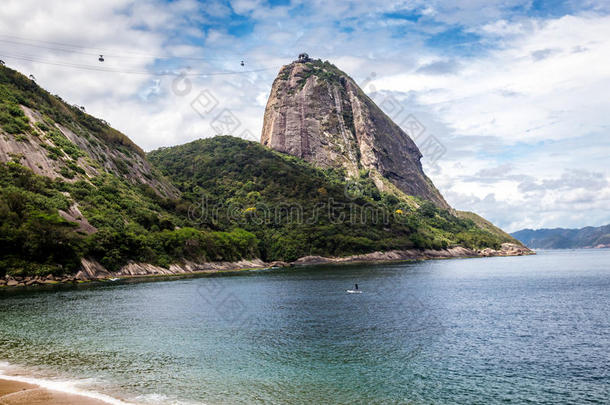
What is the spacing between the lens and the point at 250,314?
5016cm

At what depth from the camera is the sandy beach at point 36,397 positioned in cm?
1983

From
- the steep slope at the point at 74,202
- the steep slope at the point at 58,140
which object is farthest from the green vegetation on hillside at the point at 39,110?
the steep slope at the point at 74,202

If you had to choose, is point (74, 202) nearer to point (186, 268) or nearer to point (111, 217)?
point (111, 217)

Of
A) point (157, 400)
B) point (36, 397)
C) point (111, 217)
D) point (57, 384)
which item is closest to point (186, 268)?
point (111, 217)

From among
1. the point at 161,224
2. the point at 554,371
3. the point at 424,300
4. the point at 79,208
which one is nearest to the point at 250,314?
the point at 424,300

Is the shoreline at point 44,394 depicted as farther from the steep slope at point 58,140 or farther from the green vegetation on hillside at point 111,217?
the steep slope at point 58,140

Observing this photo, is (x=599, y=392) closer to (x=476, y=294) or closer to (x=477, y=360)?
(x=477, y=360)

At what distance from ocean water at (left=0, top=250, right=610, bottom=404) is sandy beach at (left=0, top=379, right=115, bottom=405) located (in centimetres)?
130

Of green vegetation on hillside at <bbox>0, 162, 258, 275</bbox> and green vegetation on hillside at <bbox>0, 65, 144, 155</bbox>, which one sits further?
green vegetation on hillside at <bbox>0, 65, 144, 155</bbox>

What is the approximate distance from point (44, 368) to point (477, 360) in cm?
2767

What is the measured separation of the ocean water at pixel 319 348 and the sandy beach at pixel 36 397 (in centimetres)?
130

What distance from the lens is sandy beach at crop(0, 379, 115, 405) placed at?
65.1 ft

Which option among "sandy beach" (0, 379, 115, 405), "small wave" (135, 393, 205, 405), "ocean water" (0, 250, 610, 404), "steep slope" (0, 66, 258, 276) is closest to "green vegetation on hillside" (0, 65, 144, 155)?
"steep slope" (0, 66, 258, 276)

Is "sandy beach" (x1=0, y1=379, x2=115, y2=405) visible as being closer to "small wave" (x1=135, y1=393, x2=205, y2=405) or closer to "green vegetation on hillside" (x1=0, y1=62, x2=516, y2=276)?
"small wave" (x1=135, y1=393, x2=205, y2=405)
